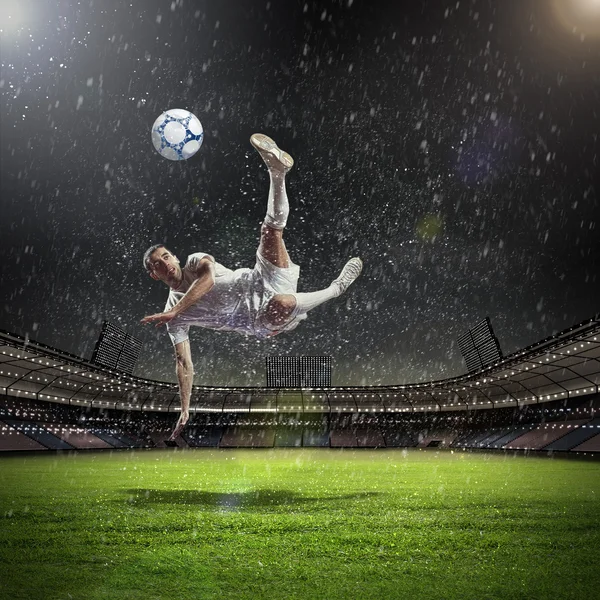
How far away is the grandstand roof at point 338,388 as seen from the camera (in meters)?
31.9

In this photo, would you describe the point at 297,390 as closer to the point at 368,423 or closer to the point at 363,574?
the point at 368,423

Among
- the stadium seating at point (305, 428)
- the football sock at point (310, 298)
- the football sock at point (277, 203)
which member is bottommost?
the football sock at point (310, 298)

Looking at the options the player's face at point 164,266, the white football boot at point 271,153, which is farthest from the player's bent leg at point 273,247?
the player's face at point 164,266

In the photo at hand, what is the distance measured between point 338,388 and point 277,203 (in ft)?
151

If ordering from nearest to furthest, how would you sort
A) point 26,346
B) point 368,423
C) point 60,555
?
point 60,555, point 26,346, point 368,423

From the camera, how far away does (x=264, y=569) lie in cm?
543

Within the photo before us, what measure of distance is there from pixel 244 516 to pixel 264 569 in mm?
3558

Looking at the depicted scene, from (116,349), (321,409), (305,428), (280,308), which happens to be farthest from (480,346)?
(280,308)

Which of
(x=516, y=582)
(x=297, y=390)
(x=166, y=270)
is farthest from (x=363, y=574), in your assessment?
(x=297, y=390)

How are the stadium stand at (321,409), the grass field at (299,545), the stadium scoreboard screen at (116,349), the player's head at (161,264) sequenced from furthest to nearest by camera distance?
the stadium scoreboard screen at (116,349), the stadium stand at (321,409), the player's head at (161,264), the grass field at (299,545)

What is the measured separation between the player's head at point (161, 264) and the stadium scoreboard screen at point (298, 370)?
172 feet

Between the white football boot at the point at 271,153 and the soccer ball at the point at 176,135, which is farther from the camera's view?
the soccer ball at the point at 176,135

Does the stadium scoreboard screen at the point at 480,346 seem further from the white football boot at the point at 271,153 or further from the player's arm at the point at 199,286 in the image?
the white football boot at the point at 271,153

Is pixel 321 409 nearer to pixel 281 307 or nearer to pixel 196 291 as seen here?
pixel 281 307
